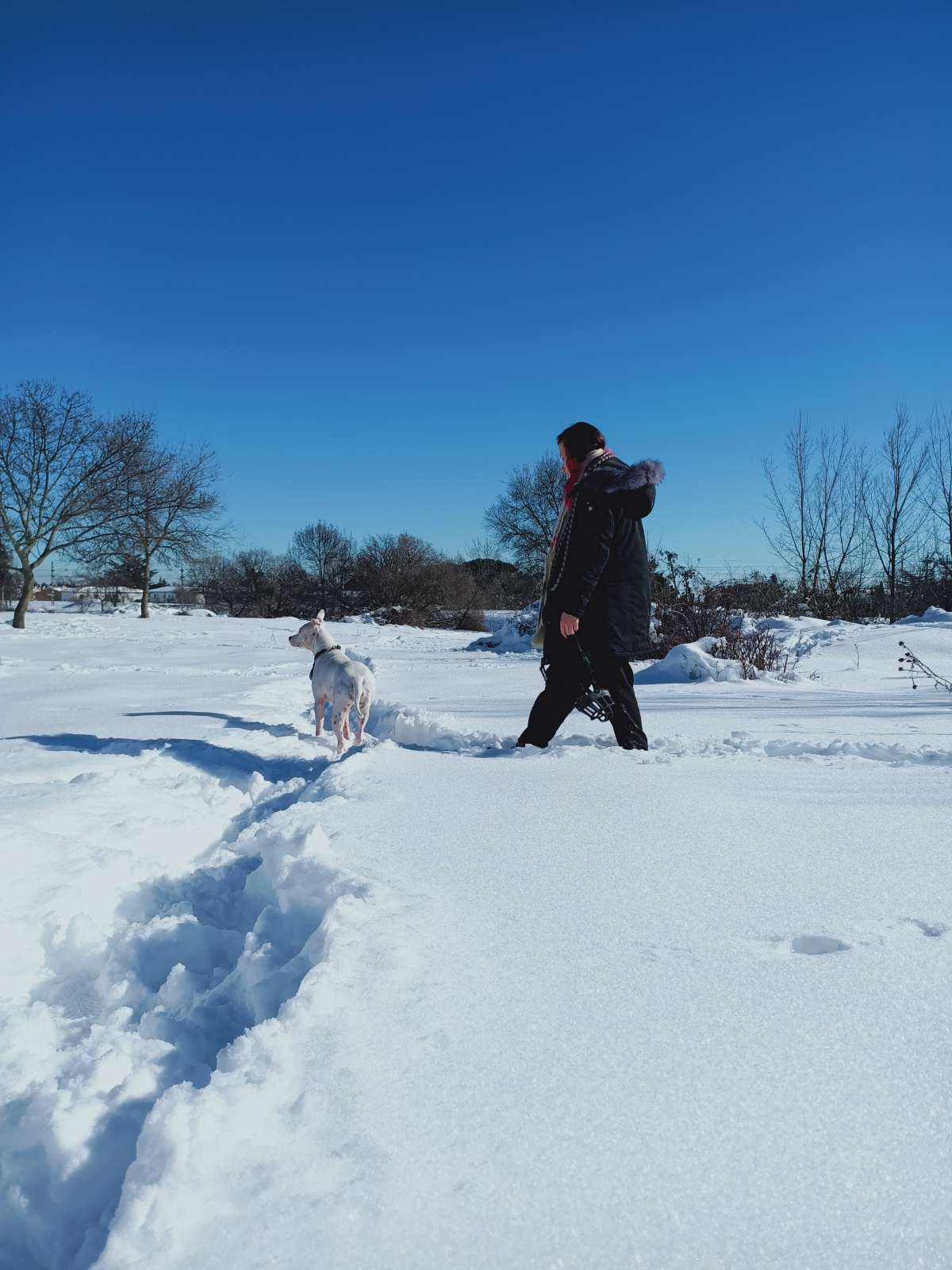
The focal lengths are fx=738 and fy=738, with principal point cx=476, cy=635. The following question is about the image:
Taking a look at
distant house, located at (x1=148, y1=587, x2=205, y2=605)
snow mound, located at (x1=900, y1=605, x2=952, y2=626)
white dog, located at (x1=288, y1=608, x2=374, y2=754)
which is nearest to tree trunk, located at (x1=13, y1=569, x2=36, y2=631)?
white dog, located at (x1=288, y1=608, x2=374, y2=754)

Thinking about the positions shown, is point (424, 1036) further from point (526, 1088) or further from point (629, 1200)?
point (629, 1200)

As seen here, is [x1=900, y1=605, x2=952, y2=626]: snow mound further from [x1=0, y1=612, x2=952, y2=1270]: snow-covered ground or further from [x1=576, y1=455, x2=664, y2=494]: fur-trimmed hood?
[x1=0, y1=612, x2=952, y2=1270]: snow-covered ground

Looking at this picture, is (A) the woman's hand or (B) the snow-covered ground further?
(A) the woman's hand

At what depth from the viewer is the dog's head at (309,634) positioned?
193 inches

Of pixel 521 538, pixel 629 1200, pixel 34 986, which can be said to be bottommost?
pixel 34 986

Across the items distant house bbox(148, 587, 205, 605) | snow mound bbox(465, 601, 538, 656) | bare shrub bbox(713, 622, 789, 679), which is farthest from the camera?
distant house bbox(148, 587, 205, 605)

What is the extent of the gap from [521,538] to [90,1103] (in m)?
30.1

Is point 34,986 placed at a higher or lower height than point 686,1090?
lower

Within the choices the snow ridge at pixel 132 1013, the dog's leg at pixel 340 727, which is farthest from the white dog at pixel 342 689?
the snow ridge at pixel 132 1013

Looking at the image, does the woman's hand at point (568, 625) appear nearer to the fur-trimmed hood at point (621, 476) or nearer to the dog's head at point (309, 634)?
the fur-trimmed hood at point (621, 476)

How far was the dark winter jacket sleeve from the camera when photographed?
3340 mm

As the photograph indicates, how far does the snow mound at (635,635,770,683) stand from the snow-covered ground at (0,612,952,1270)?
3945 millimetres

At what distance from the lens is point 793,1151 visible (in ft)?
2.93

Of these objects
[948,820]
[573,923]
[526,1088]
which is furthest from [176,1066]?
[948,820]
